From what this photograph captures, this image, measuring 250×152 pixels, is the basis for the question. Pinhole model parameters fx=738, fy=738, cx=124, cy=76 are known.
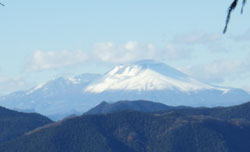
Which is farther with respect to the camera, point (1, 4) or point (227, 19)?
point (1, 4)

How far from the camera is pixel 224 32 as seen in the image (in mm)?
19641

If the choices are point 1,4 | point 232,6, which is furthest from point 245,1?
point 1,4

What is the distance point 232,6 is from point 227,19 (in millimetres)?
781

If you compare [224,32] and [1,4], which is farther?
[1,4]

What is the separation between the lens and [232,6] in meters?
20.6

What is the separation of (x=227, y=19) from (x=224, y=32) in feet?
1.60

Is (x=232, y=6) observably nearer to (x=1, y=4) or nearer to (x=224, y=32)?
(x=224, y=32)

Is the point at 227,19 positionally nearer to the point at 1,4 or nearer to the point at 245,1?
the point at 245,1

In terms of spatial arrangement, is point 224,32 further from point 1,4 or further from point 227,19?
point 1,4

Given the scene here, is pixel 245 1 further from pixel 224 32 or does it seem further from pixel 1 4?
pixel 1 4

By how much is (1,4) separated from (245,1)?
6.92 metres

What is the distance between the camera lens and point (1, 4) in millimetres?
21219

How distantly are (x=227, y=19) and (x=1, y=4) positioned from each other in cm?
647

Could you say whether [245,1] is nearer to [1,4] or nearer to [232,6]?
[232,6]
